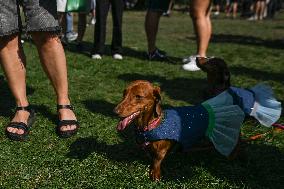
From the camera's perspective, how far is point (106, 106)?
4125 mm

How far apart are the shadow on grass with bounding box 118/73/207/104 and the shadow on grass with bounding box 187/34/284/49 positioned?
3771 millimetres

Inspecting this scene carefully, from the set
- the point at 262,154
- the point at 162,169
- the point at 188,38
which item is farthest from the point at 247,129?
the point at 188,38

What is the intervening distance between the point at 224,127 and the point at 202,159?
1.11 feet

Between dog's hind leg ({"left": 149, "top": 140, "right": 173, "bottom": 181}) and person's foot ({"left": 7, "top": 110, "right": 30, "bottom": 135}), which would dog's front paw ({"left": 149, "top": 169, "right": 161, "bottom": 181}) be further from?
person's foot ({"left": 7, "top": 110, "right": 30, "bottom": 135})

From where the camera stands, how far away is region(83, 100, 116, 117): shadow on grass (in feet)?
13.0

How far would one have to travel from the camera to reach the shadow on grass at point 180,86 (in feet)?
14.7

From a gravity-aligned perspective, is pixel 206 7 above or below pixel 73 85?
above

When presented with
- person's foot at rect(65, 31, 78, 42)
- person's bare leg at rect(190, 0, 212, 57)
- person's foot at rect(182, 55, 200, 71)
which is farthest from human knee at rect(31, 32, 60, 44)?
person's foot at rect(65, 31, 78, 42)

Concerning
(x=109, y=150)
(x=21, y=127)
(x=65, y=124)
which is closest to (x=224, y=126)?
(x=109, y=150)

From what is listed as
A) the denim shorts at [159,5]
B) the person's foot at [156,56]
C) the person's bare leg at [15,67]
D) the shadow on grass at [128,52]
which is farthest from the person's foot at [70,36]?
the person's bare leg at [15,67]

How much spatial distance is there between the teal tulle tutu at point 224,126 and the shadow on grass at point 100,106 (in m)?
1.25

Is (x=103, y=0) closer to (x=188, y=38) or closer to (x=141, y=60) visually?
→ (x=141, y=60)

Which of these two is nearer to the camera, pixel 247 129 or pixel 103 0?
pixel 247 129

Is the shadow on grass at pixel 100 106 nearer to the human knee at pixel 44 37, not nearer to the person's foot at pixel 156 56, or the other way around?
the human knee at pixel 44 37
